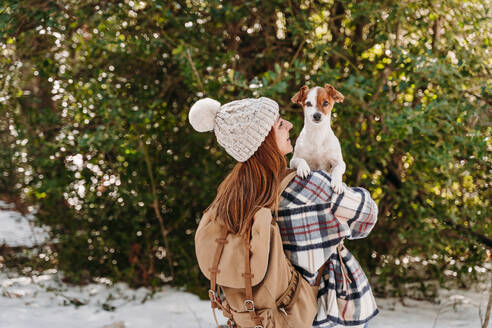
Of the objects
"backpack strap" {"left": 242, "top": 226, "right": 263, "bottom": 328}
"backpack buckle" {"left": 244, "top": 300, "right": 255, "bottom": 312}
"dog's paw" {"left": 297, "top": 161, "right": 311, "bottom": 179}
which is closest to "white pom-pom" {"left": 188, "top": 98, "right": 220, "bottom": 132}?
"dog's paw" {"left": 297, "top": 161, "right": 311, "bottom": 179}

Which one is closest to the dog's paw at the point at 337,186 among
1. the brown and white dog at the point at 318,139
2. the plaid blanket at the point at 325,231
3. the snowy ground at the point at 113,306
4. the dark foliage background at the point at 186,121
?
the plaid blanket at the point at 325,231

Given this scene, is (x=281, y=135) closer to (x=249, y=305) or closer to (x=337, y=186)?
(x=337, y=186)

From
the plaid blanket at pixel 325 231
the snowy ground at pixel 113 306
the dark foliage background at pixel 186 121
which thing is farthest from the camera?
the snowy ground at pixel 113 306

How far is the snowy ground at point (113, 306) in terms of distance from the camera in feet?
12.3

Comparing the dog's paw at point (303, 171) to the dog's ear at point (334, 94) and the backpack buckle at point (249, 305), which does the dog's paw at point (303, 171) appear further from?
the backpack buckle at point (249, 305)

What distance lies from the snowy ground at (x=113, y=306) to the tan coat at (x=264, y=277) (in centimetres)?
233

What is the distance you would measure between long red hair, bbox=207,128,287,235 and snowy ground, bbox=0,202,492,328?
7.82 feet

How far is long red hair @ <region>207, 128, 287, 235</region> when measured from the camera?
161 cm

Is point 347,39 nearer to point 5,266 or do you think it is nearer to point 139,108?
point 139,108

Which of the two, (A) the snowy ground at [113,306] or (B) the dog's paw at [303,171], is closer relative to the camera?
(B) the dog's paw at [303,171]

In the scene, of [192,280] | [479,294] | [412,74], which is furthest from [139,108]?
[479,294]

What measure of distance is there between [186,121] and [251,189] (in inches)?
115

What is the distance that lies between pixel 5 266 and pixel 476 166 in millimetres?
4487

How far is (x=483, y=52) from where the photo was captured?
3910mm
